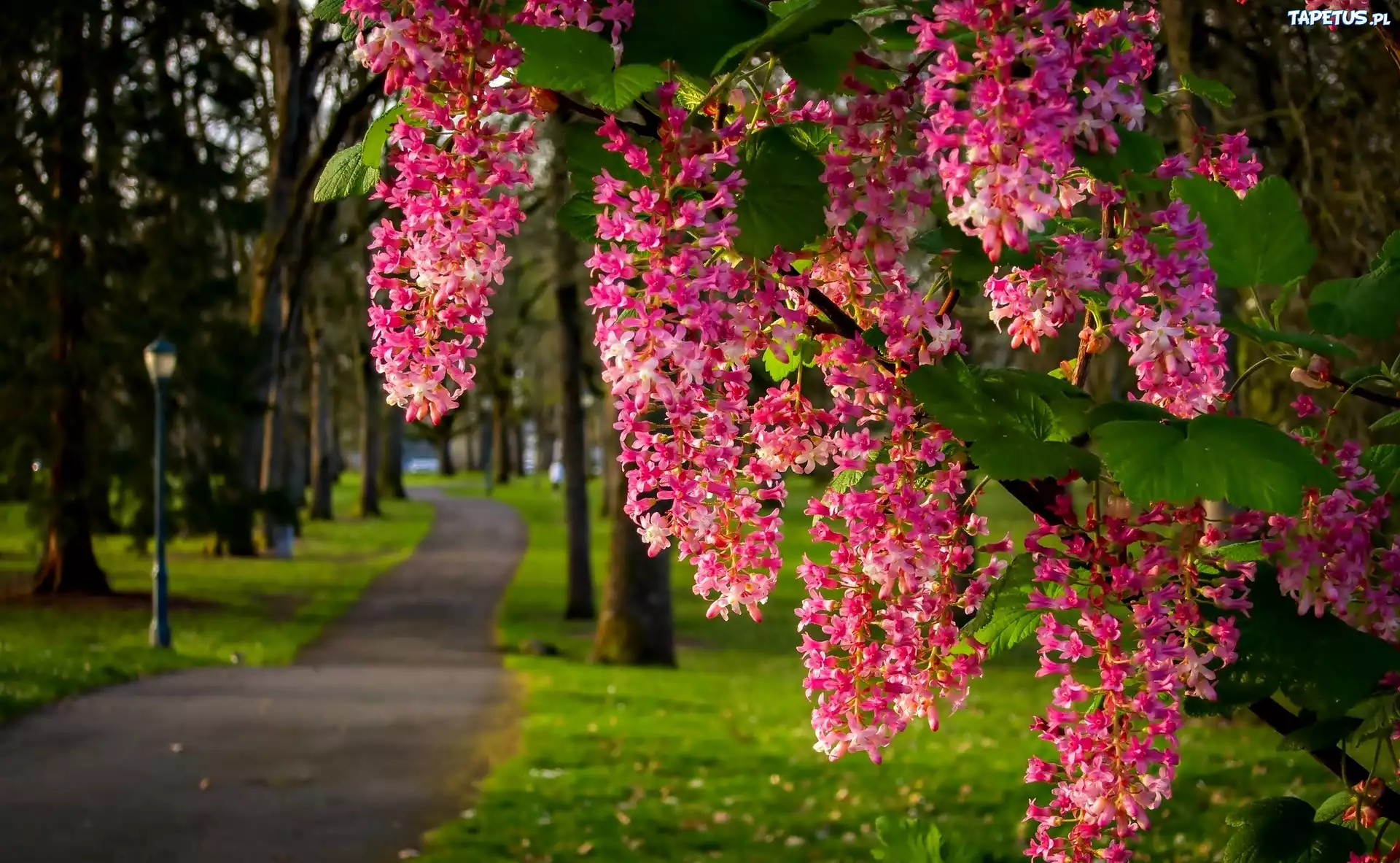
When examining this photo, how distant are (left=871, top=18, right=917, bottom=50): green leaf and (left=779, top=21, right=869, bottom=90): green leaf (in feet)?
0.15

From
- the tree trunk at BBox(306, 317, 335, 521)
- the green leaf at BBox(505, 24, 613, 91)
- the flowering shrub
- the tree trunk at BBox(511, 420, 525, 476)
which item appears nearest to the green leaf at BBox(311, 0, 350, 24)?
the flowering shrub

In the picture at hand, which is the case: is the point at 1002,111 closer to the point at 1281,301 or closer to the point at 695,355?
the point at 695,355

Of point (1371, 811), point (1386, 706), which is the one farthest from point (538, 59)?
point (1371, 811)

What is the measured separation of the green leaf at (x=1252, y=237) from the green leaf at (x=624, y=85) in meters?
0.53

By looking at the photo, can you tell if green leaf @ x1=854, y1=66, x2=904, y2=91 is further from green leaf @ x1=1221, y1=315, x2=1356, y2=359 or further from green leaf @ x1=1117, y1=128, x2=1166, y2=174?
green leaf @ x1=1221, y1=315, x2=1356, y2=359

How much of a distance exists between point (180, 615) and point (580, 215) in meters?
20.5

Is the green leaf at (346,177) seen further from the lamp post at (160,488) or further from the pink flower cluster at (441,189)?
the lamp post at (160,488)

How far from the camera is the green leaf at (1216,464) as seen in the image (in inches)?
46.1

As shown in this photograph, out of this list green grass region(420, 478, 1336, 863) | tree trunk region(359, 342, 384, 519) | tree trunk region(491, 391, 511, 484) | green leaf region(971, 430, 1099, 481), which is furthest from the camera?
tree trunk region(491, 391, 511, 484)

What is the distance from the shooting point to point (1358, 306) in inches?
56.3

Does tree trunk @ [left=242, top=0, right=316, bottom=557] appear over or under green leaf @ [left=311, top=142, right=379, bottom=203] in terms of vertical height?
over

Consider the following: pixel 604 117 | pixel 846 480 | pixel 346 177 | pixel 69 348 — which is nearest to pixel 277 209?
pixel 69 348

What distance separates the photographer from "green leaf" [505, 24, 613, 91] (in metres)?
1.17

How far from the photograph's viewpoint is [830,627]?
5.39 feet
